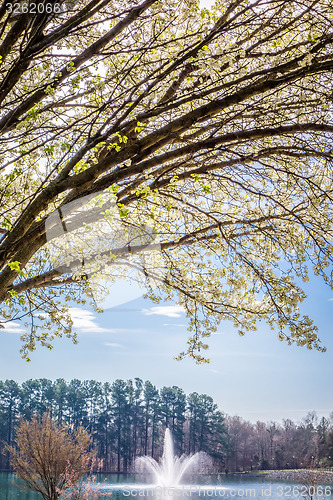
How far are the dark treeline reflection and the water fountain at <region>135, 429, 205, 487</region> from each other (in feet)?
2.98

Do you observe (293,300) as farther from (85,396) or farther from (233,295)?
(85,396)

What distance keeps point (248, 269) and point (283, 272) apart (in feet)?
2.23

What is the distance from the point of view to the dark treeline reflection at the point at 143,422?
156 ft

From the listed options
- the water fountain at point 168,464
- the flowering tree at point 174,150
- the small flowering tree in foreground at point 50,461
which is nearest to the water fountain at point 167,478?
the water fountain at point 168,464

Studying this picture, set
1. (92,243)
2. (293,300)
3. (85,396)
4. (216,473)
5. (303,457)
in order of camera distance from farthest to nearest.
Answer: (85,396) < (216,473) < (303,457) < (293,300) < (92,243)

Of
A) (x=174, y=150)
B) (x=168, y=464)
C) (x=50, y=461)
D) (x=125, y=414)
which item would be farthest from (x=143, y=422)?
(x=174, y=150)

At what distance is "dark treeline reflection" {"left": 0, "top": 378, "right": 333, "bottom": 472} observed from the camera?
47.6 meters

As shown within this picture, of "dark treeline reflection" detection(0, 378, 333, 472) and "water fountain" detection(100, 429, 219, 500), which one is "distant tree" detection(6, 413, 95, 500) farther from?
"dark treeline reflection" detection(0, 378, 333, 472)

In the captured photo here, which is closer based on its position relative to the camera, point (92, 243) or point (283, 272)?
point (92, 243)

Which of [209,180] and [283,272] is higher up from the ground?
[209,180]

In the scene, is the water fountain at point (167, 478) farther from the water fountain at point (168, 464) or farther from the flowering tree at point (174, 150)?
the flowering tree at point (174, 150)

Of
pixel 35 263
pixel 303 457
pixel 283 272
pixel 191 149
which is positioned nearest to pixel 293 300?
pixel 283 272

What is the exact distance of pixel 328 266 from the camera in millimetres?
5242

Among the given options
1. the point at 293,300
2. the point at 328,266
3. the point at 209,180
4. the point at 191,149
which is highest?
the point at 209,180
